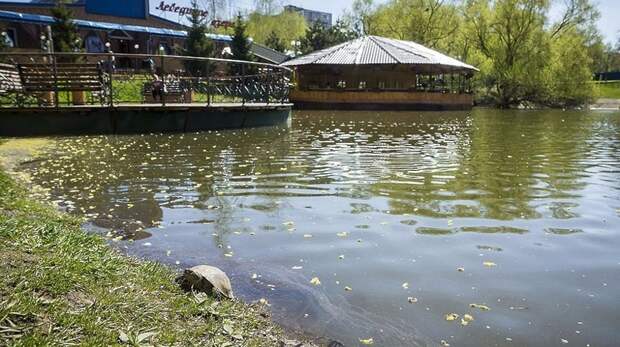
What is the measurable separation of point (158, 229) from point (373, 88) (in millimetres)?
35296

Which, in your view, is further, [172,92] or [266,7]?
[266,7]

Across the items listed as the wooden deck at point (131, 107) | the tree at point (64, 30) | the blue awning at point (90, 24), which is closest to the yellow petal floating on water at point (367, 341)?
the wooden deck at point (131, 107)

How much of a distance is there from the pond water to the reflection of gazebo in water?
25.0m

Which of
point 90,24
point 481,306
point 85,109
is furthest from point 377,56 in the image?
point 481,306

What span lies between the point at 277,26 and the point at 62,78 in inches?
2245

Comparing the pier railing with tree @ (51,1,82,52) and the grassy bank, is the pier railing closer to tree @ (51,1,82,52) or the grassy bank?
the grassy bank

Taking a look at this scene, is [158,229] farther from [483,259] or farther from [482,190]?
[482,190]

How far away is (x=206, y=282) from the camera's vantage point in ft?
12.6

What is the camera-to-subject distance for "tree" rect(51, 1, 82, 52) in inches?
1174

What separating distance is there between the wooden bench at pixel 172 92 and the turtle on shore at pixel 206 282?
1485 cm

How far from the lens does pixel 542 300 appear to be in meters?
4.10

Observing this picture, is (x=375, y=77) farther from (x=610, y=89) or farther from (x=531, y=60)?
(x=610, y=89)

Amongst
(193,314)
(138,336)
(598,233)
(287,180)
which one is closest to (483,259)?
(598,233)

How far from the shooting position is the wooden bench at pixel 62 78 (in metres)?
13.9
